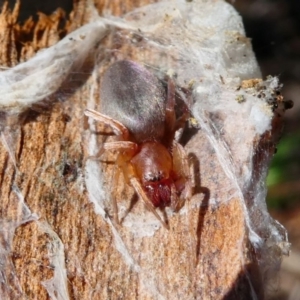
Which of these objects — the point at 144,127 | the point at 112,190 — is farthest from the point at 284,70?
the point at 112,190

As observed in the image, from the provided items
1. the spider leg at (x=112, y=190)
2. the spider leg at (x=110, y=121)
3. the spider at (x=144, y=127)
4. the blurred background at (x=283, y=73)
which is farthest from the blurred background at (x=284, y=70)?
the spider leg at (x=112, y=190)

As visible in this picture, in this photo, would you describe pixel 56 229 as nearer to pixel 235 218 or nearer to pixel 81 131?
pixel 81 131

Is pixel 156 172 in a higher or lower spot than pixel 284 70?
lower

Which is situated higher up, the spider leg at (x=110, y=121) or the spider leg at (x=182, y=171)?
the spider leg at (x=110, y=121)

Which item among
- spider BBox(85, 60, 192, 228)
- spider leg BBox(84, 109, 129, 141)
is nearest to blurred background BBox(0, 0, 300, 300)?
spider BBox(85, 60, 192, 228)

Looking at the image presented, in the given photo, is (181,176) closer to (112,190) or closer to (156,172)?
(156,172)

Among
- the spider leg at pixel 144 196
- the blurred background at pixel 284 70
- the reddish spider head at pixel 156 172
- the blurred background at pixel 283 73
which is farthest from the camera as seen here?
the blurred background at pixel 284 70

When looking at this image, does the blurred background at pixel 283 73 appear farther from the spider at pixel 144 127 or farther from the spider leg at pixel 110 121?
the spider leg at pixel 110 121
